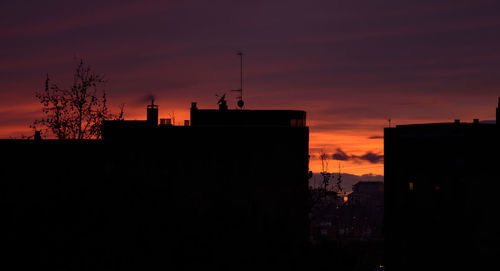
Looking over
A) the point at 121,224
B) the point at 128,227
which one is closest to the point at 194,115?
the point at 121,224

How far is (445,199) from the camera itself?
53.7 m

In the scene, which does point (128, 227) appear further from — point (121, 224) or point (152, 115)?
point (152, 115)

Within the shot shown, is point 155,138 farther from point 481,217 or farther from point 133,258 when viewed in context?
point 133,258

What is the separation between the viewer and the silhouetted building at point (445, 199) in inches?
2028

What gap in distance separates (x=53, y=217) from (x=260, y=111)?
32.4m

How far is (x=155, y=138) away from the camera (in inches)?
2090

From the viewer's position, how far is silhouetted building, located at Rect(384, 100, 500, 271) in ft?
169

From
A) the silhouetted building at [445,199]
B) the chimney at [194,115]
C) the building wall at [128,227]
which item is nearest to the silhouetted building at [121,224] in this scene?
the building wall at [128,227]

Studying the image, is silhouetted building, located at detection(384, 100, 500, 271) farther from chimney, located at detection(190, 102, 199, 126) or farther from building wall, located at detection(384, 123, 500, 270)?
chimney, located at detection(190, 102, 199, 126)

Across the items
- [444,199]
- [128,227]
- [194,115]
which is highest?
[194,115]

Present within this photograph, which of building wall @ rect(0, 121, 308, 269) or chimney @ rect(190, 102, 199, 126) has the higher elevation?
chimney @ rect(190, 102, 199, 126)

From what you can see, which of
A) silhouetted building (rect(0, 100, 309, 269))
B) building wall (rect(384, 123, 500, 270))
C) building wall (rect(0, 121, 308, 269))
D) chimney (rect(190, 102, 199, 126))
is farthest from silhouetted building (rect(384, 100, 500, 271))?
building wall (rect(0, 121, 308, 269))

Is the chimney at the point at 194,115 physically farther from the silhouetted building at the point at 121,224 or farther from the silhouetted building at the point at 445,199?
the silhouetted building at the point at 121,224

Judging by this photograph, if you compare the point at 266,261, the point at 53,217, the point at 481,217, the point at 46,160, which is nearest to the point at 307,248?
the point at 266,261
